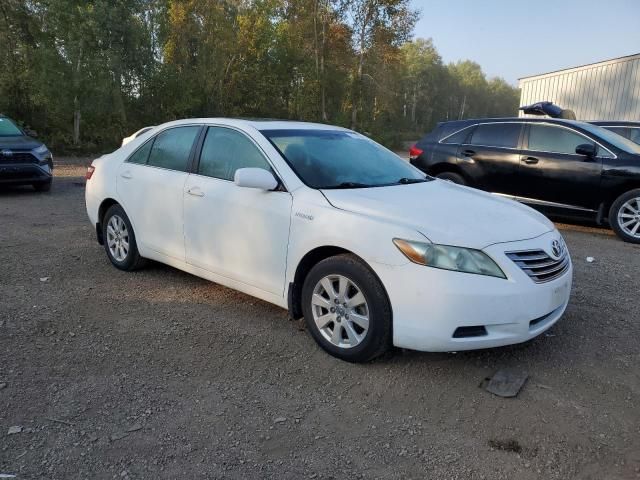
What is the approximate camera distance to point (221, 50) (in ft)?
86.2

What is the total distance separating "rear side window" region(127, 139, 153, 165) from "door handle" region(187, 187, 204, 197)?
93 centimetres

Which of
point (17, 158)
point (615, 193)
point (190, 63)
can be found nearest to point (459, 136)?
point (615, 193)

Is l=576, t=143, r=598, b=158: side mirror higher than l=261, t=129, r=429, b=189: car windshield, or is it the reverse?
l=576, t=143, r=598, b=158: side mirror

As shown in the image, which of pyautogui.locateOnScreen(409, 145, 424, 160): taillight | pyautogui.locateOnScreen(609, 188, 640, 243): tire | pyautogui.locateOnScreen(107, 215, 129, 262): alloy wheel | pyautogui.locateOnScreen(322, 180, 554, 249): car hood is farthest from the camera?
pyautogui.locateOnScreen(409, 145, 424, 160): taillight

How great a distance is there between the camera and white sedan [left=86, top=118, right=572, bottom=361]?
3275 mm

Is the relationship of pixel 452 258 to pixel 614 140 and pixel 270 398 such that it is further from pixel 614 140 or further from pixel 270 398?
pixel 614 140

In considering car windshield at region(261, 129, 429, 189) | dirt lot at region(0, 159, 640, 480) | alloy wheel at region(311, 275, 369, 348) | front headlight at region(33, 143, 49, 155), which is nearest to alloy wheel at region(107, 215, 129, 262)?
dirt lot at region(0, 159, 640, 480)

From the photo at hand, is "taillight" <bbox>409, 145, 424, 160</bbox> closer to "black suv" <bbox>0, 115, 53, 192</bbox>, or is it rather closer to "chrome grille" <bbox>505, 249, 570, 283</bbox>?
"chrome grille" <bbox>505, 249, 570, 283</bbox>

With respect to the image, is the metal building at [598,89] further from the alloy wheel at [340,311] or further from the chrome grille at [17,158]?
the alloy wheel at [340,311]

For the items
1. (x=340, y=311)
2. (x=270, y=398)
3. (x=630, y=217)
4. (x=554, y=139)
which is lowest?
(x=270, y=398)

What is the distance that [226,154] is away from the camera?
4.48 metres

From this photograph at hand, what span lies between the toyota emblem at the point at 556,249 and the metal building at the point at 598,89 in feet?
59.0

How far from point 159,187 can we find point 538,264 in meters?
3.19

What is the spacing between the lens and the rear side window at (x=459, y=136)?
29.4 ft
